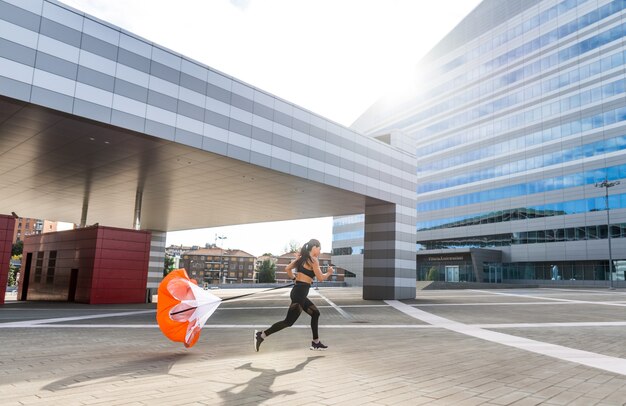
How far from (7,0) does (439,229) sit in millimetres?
62973

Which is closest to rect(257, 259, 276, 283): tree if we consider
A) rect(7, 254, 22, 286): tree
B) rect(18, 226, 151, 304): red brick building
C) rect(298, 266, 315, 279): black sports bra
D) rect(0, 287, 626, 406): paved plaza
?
rect(7, 254, 22, 286): tree

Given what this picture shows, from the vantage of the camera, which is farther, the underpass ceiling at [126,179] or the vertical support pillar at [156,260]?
the vertical support pillar at [156,260]

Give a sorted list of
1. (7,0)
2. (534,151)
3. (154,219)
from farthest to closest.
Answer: (534,151)
(154,219)
(7,0)

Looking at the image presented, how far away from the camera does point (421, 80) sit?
248 ft

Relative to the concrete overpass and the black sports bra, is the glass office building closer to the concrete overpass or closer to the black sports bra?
the concrete overpass

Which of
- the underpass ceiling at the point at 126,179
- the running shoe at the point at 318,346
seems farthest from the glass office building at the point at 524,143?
the running shoe at the point at 318,346

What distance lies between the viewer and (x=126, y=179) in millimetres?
21828

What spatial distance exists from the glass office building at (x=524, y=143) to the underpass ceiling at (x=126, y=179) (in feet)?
121

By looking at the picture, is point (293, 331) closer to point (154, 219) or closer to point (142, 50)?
point (142, 50)

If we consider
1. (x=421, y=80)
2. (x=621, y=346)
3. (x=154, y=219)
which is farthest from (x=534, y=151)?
(x=621, y=346)

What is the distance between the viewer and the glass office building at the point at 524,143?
49.5m

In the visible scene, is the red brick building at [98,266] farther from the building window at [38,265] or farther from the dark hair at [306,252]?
the dark hair at [306,252]

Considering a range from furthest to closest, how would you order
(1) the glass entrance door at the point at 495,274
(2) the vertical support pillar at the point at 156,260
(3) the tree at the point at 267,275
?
1. (3) the tree at the point at 267,275
2. (1) the glass entrance door at the point at 495,274
3. (2) the vertical support pillar at the point at 156,260

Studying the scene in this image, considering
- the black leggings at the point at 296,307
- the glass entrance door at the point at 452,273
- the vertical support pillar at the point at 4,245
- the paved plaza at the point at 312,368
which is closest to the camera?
the paved plaza at the point at 312,368
